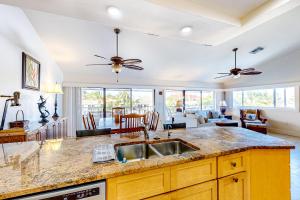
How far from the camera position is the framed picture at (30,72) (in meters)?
2.61

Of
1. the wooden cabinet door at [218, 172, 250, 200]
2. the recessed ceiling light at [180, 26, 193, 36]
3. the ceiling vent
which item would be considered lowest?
the wooden cabinet door at [218, 172, 250, 200]

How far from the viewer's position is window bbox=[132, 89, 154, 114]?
648cm

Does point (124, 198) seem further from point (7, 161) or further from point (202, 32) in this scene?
point (202, 32)

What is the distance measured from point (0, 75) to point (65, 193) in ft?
6.87

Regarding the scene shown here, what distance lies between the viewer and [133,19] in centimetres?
204

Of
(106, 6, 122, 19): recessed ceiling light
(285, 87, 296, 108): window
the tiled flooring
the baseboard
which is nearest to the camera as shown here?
(106, 6, 122, 19): recessed ceiling light

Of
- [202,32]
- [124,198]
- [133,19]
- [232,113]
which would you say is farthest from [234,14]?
[232,113]

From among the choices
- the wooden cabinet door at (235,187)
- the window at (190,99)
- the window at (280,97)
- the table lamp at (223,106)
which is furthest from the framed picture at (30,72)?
the window at (280,97)

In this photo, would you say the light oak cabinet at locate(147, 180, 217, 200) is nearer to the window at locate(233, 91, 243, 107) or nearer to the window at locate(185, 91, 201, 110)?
the window at locate(185, 91, 201, 110)

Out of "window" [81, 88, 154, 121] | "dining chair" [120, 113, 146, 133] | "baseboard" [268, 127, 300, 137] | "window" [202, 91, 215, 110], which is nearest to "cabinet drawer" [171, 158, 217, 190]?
"dining chair" [120, 113, 146, 133]

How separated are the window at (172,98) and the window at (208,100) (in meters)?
1.49

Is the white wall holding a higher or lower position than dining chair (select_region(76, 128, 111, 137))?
higher

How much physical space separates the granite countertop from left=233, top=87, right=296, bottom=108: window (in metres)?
5.75

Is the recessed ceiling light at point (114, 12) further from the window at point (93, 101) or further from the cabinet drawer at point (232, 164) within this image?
the window at point (93, 101)
